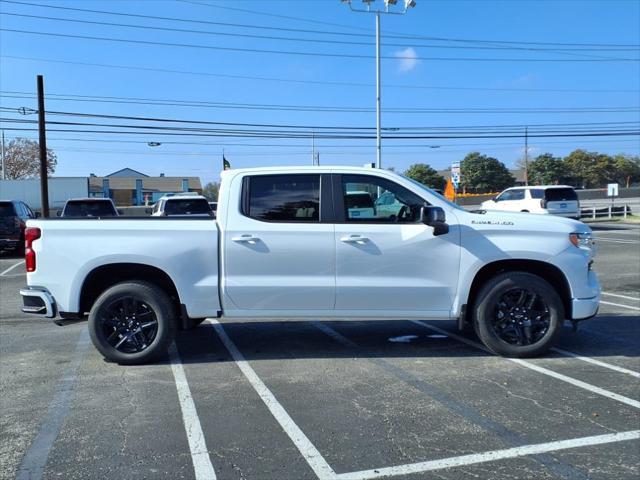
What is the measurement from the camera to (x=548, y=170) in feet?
312

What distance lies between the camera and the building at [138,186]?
88.7m

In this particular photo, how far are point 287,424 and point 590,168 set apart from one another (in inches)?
4128

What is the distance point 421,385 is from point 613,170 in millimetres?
110164

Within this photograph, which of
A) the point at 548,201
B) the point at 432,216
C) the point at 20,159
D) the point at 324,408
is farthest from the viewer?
the point at 20,159

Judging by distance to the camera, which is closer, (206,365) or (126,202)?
(206,365)

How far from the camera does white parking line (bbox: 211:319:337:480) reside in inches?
140

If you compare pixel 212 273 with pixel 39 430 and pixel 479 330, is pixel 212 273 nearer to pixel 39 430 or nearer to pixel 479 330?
pixel 39 430

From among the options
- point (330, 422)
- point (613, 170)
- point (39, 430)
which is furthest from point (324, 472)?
point (613, 170)

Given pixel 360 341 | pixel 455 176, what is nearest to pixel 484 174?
pixel 455 176

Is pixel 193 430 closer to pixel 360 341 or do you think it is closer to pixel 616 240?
pixel 360 341

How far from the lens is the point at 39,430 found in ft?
13.7

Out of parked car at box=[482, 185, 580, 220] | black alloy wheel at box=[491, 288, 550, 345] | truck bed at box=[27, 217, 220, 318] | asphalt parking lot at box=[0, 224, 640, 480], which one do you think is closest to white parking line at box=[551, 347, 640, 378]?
asphalt parking lot at box=[0, 224, 640, 480]

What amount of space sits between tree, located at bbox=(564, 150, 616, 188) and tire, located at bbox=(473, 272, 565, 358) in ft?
328

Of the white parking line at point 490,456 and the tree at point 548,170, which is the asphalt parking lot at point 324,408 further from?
the tree at point 548,170
